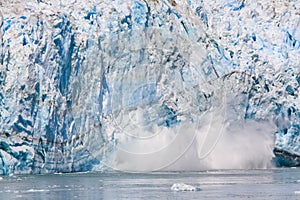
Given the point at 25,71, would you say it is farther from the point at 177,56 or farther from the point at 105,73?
the point at 177,56

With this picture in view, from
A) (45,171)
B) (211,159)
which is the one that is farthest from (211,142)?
(45,171)

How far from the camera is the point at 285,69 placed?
100ft

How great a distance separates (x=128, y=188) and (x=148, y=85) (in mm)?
8854

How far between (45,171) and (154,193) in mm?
7814

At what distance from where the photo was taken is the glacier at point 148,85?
25.1 meters

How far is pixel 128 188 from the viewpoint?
2003 cm

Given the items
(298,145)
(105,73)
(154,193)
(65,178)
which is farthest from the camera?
(298,145)

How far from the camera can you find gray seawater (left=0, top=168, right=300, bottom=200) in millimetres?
17469

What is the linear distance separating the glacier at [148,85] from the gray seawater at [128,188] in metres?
1.64

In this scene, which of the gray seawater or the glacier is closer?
the gray seawater

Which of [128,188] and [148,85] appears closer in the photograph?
[128,188]

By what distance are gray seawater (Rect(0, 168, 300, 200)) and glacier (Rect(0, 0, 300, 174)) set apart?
5.39 feet

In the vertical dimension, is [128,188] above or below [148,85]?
below

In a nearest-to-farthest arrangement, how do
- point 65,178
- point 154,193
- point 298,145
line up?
point 154,193 → point 65,178 → point 298,145
